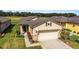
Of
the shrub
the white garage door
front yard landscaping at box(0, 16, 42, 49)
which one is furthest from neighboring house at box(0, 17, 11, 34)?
the shrub

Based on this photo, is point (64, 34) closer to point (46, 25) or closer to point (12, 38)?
point (46, 25)

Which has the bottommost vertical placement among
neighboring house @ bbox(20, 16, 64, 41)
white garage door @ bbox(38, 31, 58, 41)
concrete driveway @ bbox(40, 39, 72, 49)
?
concrete driveway @ bbox(40, 39, 72, 49)

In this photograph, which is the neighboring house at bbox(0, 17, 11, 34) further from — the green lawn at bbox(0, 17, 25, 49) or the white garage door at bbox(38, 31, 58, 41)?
the white garage door at bbox(38, 31, 58, 41)

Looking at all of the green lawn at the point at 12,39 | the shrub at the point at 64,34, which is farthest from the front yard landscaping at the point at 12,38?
the shrub at the point at 64,34
